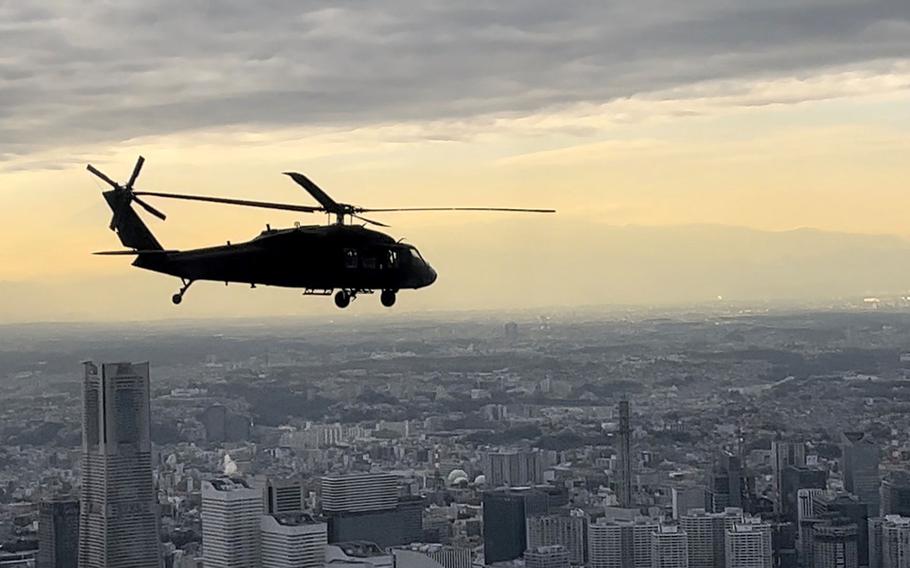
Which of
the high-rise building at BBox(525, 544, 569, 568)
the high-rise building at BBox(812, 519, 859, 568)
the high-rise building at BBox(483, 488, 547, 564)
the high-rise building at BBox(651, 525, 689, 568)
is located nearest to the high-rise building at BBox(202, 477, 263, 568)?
the high-rise building at BBox(483, 488, 547, 564)

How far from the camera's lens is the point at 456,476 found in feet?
99.0

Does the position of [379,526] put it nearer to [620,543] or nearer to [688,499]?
[620,543]

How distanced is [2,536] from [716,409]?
552 inches

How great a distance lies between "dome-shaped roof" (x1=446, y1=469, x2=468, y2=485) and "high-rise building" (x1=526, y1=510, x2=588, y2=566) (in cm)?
158

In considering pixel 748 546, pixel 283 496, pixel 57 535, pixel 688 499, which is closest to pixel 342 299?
pixel 57 535

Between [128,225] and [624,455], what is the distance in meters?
22.3

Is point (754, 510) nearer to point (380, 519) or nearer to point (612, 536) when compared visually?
point (612, 536)

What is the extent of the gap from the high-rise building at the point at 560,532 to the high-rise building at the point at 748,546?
2695 millimetres

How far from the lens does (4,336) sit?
829 inches

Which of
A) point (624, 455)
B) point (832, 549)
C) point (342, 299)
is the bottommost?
point (832, 549)

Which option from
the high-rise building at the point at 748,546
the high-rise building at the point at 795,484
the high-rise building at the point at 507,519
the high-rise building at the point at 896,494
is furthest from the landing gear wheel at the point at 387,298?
the high-rise building at the point at 896,494

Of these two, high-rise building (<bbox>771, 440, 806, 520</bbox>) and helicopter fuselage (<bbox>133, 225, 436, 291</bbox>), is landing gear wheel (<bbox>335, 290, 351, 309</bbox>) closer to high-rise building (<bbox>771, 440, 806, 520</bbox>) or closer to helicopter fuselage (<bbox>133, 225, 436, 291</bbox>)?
helicopter fuselage (<bbox>133, 225, 436, 291</bbox>)

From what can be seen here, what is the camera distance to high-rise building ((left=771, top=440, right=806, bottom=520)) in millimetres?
32562

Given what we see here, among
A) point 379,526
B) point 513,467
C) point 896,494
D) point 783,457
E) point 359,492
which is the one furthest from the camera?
point 783,457
